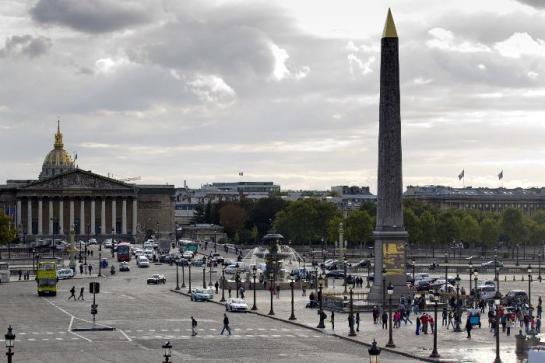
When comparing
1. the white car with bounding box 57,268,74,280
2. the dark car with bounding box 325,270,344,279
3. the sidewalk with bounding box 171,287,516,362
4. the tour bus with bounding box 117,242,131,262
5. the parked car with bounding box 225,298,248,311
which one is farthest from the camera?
the tour bus with bounding box 117,242,131,262

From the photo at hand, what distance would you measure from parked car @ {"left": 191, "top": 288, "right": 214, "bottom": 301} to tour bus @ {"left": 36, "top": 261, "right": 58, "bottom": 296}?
960 cm

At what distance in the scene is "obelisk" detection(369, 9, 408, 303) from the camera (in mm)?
67000

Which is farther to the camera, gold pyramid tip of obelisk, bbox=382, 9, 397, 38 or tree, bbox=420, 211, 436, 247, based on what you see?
tree, bbox=420, 211, 436, 247

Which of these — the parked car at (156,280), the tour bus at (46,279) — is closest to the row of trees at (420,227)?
the parked car at (156,280)

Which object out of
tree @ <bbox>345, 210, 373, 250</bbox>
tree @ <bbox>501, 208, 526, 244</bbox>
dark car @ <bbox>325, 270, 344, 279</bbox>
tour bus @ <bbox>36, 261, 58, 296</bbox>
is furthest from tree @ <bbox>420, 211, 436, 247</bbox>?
tour bus @ <bbox>36, 261, 58, 296</bbox>

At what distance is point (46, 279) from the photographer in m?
85.8

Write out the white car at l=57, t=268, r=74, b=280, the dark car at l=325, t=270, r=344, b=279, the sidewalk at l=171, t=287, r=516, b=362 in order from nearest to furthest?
the sidewalk at l=171, t=287, r=516, b=362
the dark car at l=325, t=270, r=344, b=279
the white car at l=57, t=268, r=74, b=280

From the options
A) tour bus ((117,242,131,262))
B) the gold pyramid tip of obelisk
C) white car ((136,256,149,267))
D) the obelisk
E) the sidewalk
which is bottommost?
the sidewalk

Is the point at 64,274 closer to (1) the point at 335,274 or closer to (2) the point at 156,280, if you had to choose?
(2) the point at 156,280

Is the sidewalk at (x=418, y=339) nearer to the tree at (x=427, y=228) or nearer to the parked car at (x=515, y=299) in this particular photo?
the parked car at (x=515, y=299)

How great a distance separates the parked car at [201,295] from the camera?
8100 centimetres

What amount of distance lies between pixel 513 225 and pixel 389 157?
328 ft

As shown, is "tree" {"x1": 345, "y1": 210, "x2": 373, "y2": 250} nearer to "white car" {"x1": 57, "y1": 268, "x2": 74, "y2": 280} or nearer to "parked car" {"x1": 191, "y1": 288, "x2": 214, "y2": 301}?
"white car" {"x1": 57, "y1": 268, "x2": 74, "y2": 280}

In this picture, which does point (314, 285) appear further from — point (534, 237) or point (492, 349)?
point (534, 237)
